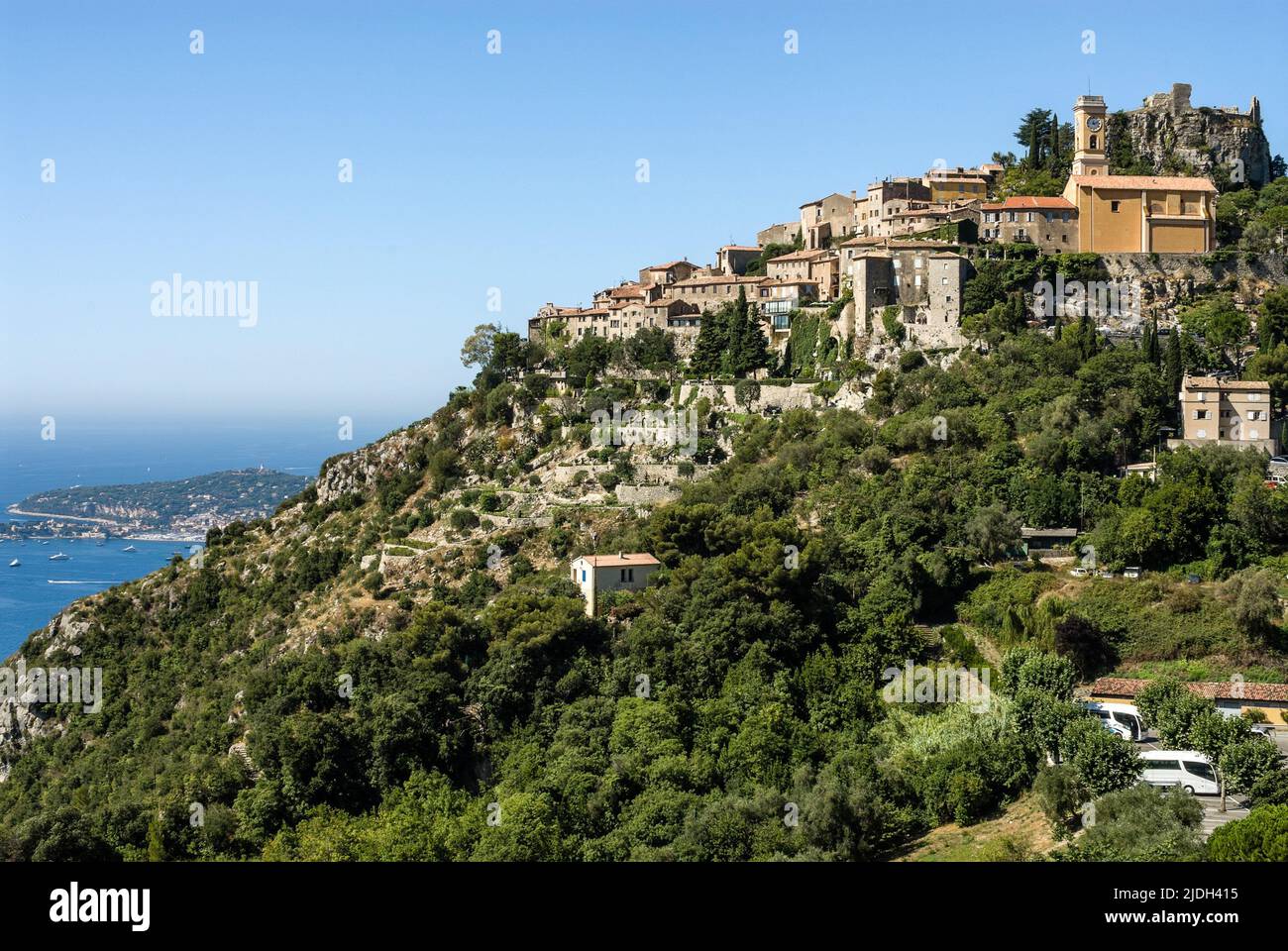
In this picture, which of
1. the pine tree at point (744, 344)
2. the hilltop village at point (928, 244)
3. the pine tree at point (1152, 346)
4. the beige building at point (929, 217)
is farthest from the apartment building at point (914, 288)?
the pine tree at point (1152, 346)

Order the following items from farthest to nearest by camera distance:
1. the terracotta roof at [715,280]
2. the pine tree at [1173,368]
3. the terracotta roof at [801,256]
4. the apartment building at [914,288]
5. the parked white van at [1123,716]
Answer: the terracotta roof at [715,280], the terracotta roof at [801,256], the apartment building at [914,288], the pine tree at [1173,368], the parked white van at [1123,716]

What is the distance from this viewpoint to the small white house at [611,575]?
34.7 meters

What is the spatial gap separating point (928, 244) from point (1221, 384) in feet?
42.4

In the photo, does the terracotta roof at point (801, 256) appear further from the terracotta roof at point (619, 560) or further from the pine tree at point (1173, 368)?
the terracotta roof at point (619, 560)

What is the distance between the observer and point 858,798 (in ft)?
76.0

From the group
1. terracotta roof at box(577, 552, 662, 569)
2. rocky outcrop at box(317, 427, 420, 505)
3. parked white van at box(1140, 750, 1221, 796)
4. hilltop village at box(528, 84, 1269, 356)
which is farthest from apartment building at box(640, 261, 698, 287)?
parked white van at box(1140, 750, 1221, 796)

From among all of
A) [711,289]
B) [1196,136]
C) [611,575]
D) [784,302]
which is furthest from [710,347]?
[1196,136]

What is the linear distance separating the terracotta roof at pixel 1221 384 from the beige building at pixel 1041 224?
10672 mm

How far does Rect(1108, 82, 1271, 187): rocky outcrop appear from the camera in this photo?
54.6m

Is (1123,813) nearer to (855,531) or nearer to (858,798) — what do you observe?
(858,798)

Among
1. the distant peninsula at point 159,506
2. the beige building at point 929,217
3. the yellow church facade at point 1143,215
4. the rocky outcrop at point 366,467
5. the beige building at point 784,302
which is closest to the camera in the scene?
the yellow church facade at point 1143,215

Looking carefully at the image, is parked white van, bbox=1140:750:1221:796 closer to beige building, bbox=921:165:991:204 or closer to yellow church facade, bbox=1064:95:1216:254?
yellow church facade, bbox=1064:95:1216:254
